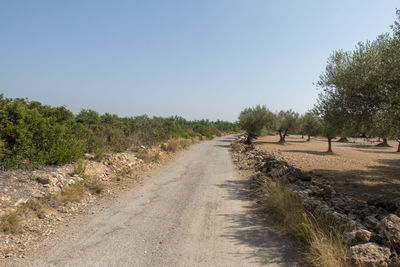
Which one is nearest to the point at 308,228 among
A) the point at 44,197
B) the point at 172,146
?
the point at 44,197

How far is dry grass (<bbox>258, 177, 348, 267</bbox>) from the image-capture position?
3.81 meters

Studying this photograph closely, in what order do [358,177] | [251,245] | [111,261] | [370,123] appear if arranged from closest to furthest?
[111,261]
[251,245]
[370,123]
[358,177]

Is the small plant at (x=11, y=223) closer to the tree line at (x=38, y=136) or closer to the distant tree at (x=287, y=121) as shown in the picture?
the tree line at (x=38, y=136)

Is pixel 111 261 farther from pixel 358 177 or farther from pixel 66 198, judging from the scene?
pixel 358 177

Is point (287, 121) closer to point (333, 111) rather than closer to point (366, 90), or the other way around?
point (333, 111)

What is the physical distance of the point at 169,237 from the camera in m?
5.00

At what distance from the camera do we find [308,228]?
4.88 meters

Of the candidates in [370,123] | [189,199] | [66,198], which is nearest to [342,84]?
[370,123]

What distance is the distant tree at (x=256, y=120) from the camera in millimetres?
33188

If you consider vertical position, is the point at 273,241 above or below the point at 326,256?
below

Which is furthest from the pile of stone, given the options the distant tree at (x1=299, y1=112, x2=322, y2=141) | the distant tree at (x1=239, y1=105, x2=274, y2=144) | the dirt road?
the distant tree at (x1=299, y1=112, x2=322, y2=141)

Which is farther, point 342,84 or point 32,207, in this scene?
point 342,84

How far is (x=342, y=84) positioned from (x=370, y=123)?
218 centimetres

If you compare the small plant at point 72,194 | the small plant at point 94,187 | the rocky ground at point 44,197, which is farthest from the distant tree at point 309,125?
the small plant at point 72,194
